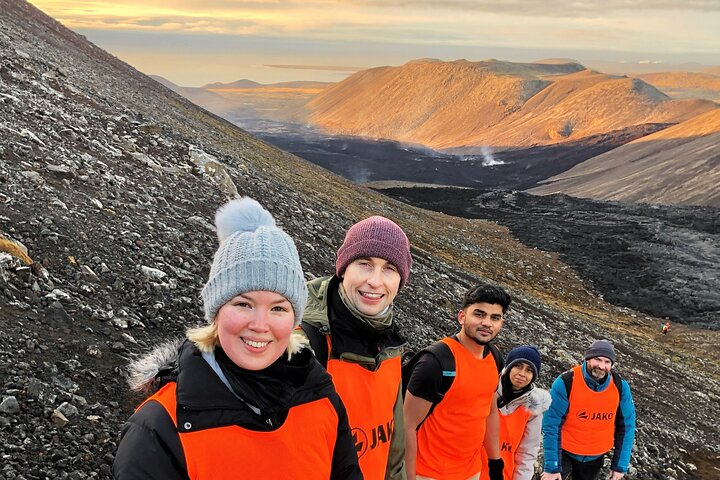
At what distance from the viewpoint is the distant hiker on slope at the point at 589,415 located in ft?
19.2

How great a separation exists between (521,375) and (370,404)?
7.65 ft

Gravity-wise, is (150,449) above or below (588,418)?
above

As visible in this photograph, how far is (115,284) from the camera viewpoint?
678 centimetres

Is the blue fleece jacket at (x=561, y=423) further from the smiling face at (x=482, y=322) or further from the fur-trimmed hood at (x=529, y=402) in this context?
the smiling face at (x=482, y=322)

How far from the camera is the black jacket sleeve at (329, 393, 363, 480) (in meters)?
2.46

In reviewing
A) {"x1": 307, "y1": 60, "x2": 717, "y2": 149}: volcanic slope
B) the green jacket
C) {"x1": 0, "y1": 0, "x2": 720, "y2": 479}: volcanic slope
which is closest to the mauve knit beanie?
the green jacket

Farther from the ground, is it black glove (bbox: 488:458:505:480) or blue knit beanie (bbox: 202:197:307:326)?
blue knit beanie (bbox: 202:197:307:326)

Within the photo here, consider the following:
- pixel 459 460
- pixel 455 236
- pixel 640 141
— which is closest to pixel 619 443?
pixel 459 460

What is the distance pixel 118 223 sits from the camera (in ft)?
27.5

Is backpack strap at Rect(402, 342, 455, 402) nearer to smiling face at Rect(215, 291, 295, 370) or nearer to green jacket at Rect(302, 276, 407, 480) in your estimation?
green jacket at Rect(302, 276, 407, 480)

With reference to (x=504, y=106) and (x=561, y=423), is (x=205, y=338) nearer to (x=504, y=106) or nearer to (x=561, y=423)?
(x=561, y=423)

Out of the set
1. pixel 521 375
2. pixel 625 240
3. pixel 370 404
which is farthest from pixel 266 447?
pixel 625 240

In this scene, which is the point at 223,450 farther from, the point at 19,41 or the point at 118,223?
the point at 19,41

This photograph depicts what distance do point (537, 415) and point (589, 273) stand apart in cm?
2827
